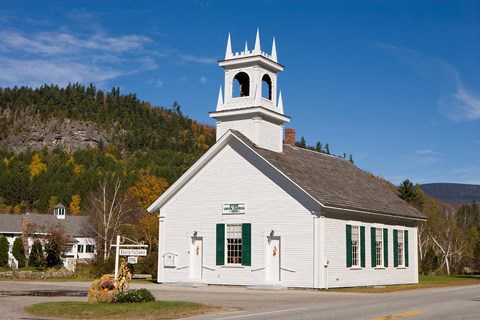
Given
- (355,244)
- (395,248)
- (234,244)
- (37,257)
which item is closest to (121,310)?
(234,244)

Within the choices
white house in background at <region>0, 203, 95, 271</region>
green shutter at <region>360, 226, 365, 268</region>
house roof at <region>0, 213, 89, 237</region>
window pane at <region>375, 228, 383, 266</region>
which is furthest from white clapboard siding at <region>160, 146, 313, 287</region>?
house roof at <region>0, 213, 89, 237</region>

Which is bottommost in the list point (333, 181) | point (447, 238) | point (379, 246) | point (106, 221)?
point (379, 246)

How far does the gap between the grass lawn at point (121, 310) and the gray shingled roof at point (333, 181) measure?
11.9m

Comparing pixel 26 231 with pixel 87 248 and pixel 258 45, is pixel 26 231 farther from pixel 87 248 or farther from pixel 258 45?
pixel 258 45

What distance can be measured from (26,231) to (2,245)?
48.9 ft

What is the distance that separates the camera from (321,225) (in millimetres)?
29406

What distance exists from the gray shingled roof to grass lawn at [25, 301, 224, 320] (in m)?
11.9

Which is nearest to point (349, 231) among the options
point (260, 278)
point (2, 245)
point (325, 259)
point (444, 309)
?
point (325, 259)

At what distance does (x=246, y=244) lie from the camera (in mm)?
31031

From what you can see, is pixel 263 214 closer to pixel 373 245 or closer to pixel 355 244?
pixel 355 244

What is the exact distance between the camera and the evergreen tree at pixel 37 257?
2381 inches

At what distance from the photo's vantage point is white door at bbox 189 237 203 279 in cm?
3262

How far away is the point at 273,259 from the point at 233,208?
3122 mm

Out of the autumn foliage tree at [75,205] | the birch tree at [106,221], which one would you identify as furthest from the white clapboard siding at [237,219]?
the autumn foliage tree at [75,205]
